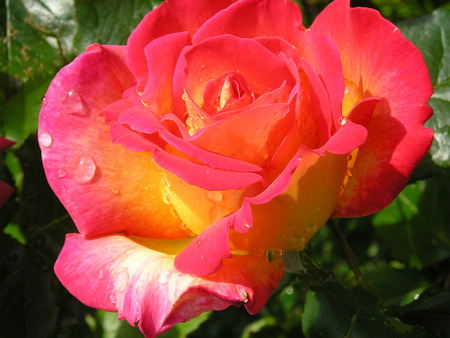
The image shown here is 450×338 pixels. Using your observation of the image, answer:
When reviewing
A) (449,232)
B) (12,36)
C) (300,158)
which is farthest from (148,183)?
(449,232)

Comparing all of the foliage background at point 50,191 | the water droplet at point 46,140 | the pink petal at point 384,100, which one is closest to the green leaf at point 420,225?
the foliage background at point 50,191

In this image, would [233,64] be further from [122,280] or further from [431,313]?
[431,313]

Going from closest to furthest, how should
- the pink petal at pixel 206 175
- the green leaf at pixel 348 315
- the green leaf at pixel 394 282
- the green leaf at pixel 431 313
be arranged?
the pink petal at pixel 206 175 → the green leaf at pixel 348 315 → the green leaf at pixel 431 313 → the green leaf at pixel 394 282

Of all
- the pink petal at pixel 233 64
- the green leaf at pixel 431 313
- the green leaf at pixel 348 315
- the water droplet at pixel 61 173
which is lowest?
the green leaf at pixel 431 313

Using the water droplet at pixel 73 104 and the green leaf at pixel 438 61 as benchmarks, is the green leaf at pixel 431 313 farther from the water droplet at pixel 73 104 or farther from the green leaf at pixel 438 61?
the water droplet at pixel 73 104

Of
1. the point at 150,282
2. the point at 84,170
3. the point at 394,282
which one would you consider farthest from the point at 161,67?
the point at 394,282

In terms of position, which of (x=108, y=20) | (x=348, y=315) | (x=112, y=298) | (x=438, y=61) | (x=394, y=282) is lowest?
(x=394, y=282)

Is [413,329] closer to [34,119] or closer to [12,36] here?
[34,119]
